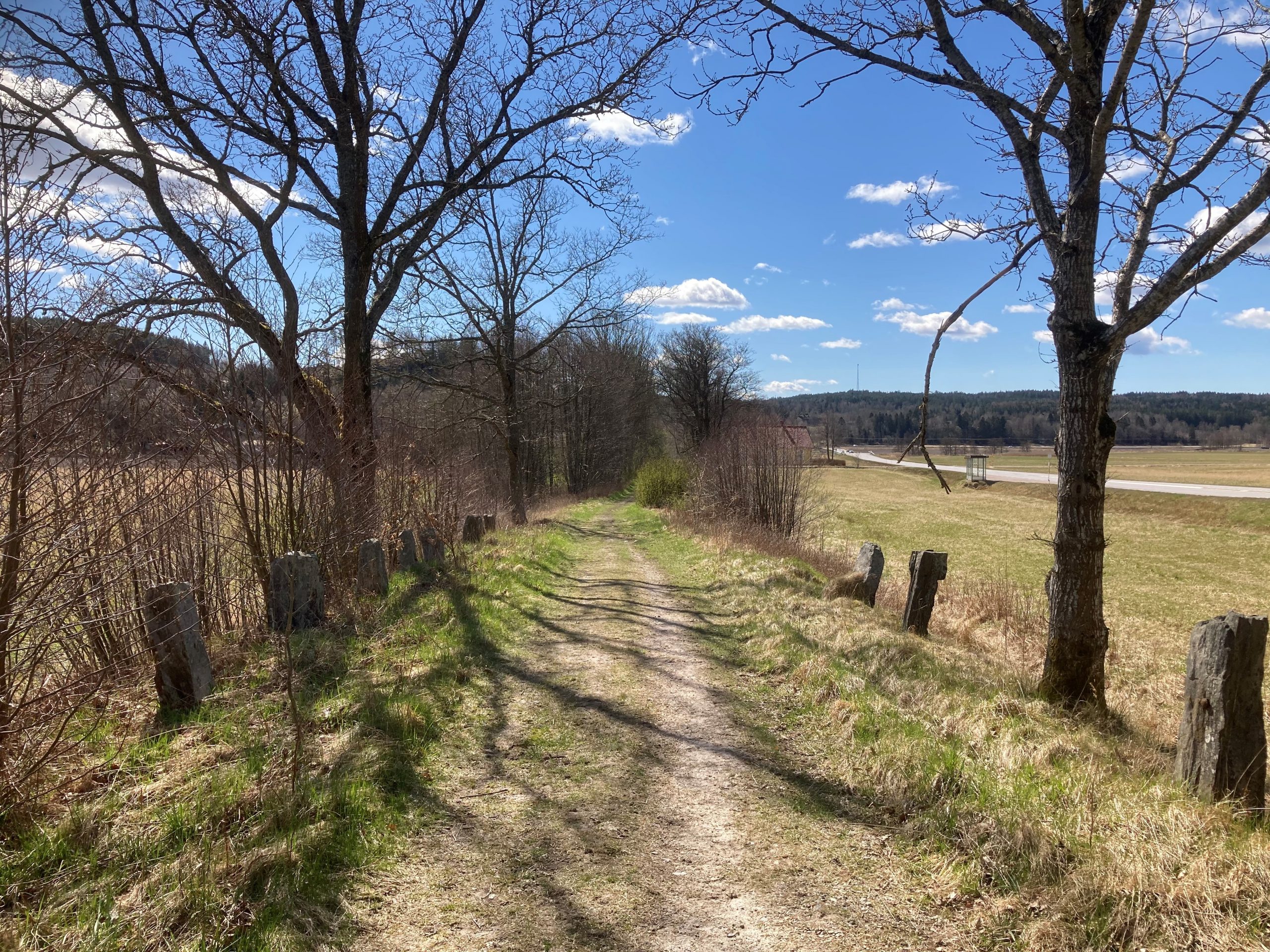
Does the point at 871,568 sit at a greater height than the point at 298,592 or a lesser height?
lesser

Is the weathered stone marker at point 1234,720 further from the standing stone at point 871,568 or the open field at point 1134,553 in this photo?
the standing stone at point 871,568

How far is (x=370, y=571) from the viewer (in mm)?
9117

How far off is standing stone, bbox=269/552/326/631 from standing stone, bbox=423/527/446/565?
332 centimetres

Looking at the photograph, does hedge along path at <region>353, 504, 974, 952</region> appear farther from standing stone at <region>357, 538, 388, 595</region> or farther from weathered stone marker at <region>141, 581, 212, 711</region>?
standing stone at <region>357, 538, 388, 595</region>

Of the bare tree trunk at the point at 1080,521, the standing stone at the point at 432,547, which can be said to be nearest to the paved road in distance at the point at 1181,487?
the standing stone at the point at 432,547

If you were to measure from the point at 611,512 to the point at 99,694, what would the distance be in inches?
1045

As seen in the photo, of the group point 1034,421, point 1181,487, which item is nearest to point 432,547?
point 1181,487

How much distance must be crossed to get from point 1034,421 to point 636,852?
143 m

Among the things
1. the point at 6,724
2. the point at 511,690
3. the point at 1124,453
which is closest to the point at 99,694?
the point at 6,724

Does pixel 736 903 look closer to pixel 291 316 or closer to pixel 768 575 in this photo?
pixel 768 575

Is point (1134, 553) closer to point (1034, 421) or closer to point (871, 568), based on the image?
point (871, 568)

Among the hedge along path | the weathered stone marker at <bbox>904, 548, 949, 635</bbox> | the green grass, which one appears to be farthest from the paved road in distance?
the green grass

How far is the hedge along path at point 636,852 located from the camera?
3.30m

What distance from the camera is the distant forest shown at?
387 ft
